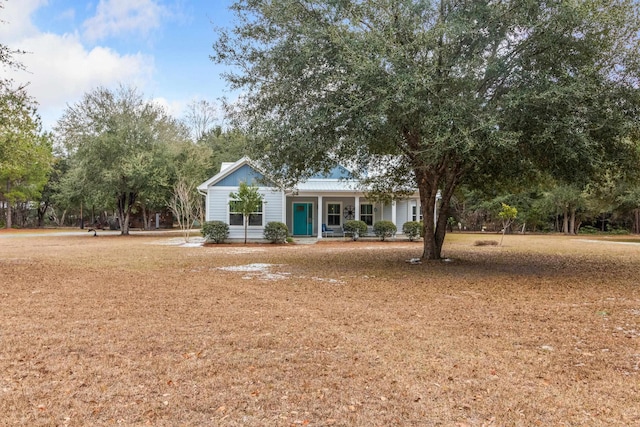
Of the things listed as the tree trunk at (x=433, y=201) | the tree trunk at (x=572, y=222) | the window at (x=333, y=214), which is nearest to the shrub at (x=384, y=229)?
the window at (x=333, y=214)

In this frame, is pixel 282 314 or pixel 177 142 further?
pixel 177 142

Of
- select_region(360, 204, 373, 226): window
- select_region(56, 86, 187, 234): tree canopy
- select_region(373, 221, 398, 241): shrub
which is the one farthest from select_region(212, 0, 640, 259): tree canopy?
select_region(56, 86, 187, 234): tree canopy

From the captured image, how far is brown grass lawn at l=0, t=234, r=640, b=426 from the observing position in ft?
11.1

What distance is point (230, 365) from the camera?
434cm

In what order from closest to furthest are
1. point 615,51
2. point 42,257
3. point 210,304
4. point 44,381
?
1. point 44,381
2. point 210,304
3. point 615,51
4. point 42,257

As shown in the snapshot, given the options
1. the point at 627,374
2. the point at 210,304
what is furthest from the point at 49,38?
the point at 627,374

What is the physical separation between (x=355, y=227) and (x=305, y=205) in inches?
143

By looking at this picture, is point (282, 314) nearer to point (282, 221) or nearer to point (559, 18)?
point (559, 18)

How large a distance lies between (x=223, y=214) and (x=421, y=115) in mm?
14703

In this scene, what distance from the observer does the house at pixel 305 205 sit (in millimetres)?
22141

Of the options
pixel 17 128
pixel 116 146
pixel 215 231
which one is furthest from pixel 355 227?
pixel 17 128

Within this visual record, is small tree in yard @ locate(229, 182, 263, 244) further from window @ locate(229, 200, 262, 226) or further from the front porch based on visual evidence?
the front porch

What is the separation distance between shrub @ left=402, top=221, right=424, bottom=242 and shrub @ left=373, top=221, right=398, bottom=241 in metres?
0.62

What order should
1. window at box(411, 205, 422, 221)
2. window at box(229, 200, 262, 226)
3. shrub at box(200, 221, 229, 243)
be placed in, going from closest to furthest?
shrub at box(200, 221, 229, 243) < window at box(229, 200, 262, 226) < window at box(411, 205, 422, 221)
